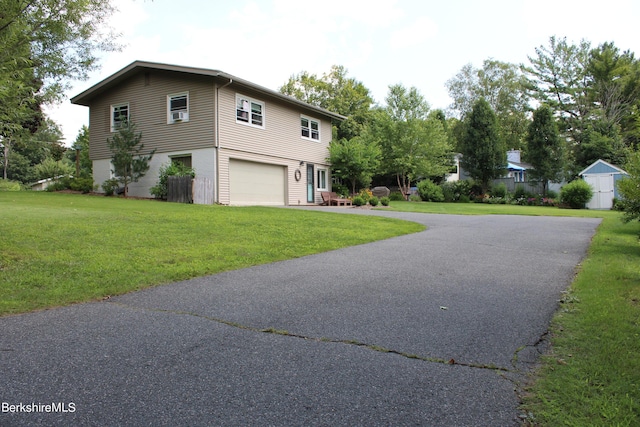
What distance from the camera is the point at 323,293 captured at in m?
5.00

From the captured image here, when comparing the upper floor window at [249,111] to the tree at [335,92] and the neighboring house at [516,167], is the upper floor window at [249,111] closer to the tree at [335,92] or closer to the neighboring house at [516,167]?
the tree at [335,92]

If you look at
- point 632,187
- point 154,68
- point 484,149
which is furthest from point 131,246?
point 484,149

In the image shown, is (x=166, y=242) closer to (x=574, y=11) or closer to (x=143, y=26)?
(x=143, y=26)

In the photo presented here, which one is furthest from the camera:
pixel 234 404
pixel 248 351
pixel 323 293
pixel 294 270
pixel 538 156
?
pixel 538 156

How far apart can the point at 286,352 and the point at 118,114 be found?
2108 centimetres

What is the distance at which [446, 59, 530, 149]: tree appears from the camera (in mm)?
45906

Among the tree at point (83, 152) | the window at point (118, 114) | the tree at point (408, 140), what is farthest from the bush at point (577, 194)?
the tree at point (83, 152)

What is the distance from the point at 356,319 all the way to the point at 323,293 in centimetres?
104

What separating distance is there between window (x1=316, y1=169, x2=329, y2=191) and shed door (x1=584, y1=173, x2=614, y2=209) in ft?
55.2

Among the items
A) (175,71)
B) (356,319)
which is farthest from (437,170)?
(356,319)

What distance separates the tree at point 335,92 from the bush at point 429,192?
1540cm

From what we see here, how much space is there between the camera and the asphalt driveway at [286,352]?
2.34 metres

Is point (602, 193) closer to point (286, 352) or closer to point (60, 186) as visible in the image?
point (286, 352)

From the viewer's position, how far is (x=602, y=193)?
2681cm
